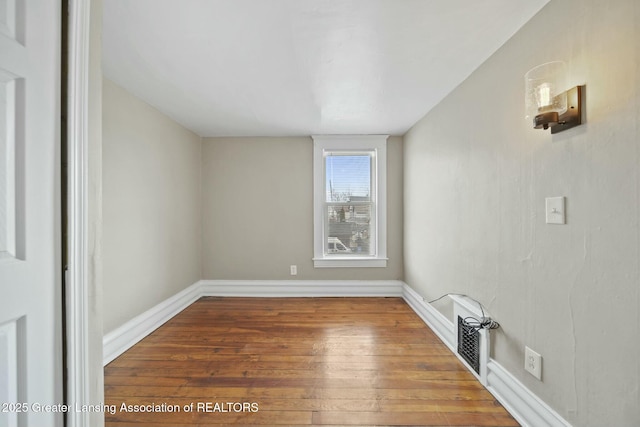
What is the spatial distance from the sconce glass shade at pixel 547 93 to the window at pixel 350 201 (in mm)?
2348

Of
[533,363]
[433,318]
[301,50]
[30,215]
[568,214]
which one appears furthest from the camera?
[433,318]

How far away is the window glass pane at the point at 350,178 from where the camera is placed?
148 inches

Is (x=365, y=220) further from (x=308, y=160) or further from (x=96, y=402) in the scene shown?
(x=96, y=402)

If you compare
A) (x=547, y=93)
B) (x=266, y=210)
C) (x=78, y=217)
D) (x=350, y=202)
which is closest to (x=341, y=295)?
(x=350, y=202)

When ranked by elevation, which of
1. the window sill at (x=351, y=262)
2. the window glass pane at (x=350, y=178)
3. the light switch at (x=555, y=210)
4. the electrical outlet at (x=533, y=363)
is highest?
the window glass pane at (x=350, y=178)

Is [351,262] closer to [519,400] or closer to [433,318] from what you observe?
[433,318]

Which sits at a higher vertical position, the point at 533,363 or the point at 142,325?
the point at 533,363

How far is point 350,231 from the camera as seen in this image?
3.80 metres

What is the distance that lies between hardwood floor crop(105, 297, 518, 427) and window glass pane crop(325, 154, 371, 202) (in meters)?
1.59

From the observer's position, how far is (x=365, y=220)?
3.79 meters

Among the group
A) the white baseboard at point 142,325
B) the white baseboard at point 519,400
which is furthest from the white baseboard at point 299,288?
the white baseboard at point 519,400

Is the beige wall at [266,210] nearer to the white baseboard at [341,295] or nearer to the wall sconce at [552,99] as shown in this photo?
the white baseboard at [341,295]

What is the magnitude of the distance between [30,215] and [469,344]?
8.15 feet

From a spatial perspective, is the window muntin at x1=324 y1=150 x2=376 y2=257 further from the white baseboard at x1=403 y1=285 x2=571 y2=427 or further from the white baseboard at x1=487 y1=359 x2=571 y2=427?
the white baseboard at x1=487 y1=359 x2=571 y2=427
